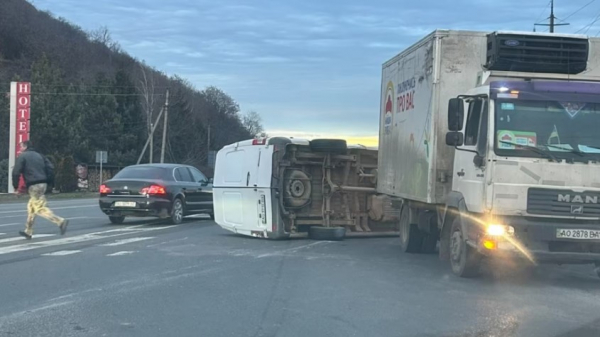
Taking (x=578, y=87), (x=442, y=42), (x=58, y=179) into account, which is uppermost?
(x=442, y=42)

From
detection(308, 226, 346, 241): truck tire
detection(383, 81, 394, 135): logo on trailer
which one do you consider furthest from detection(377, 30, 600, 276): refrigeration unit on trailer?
detection(308, 226, 346, 241): truck tire

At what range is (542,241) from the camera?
27.9 ft

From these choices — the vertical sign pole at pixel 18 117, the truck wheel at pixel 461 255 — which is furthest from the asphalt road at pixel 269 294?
the vertical sign pole at pixel 18 117

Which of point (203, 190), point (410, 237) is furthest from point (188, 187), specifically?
point (410, 237)

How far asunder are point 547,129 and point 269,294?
3906 mm

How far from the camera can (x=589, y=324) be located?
6.95m

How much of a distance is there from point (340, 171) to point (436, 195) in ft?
16.0

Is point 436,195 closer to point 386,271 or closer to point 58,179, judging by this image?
point 386,271

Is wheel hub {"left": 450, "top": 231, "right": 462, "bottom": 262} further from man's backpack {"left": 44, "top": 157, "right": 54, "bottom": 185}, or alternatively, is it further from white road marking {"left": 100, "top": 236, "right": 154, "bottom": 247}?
man's backpack {"left": 44, "top": 157, "right": 54, "bottom": 185}

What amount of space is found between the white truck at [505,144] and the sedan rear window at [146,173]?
25.5 ft

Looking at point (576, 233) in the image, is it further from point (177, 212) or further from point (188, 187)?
point (188, 187)

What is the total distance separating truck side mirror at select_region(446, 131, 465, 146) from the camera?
29.6ft

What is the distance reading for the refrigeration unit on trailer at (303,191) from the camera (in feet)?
45.9

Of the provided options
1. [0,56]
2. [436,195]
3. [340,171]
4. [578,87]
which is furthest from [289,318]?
[0,56]
